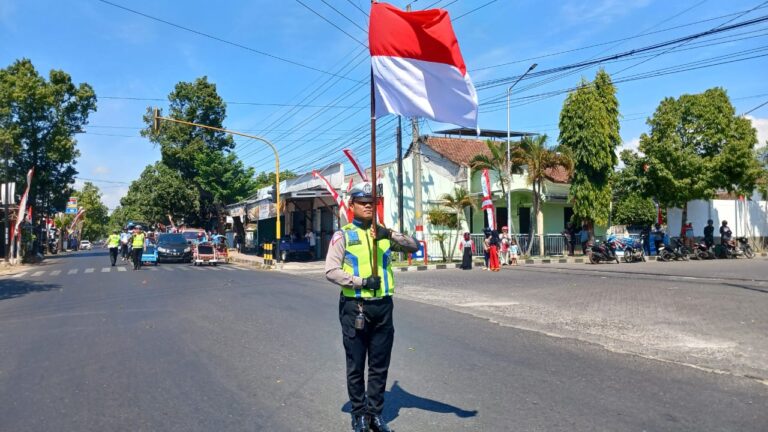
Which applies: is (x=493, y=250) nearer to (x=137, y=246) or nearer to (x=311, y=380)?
(x=137, y=246)

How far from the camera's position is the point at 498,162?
27469 millimetres

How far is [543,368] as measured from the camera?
21.3ft

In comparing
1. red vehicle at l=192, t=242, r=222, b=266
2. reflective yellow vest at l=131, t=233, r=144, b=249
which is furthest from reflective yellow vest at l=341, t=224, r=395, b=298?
red vehicle at l=192, t=242, r=222, b=266

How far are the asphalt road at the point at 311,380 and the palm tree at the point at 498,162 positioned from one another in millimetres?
17788

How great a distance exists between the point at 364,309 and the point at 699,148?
91.5ft

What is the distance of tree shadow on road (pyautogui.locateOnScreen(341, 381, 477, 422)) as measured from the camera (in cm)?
487

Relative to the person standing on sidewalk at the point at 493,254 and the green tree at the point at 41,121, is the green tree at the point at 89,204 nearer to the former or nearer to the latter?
the green tree at the point at 41,121

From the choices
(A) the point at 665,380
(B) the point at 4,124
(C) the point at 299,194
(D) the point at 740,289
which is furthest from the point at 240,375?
(B) the point at 4,124

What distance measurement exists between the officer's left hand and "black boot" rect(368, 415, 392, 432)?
4.37 ft

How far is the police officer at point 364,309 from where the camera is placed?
4238 millimetres

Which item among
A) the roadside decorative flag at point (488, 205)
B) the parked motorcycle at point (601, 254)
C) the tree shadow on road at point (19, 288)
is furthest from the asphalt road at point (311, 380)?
the parked motorcycle at point (601, 254)

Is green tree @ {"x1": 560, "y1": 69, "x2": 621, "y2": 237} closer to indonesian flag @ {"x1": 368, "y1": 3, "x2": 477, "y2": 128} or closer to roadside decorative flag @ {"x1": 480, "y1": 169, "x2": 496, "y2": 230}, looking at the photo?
roadside decorative flag @ {"x1": 480, "y1": 169, "x2": 496, "y2": 230}

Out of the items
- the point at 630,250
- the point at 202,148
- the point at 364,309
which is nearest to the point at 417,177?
the point at 630,250

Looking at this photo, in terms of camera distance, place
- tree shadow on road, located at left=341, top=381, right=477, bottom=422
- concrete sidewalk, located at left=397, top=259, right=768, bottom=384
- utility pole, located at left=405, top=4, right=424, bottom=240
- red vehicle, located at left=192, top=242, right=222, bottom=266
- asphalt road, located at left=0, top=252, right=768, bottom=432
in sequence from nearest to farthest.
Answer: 1. asphalt road, located at left=0, top=252, right=768, bottom=432
2. tree shadow on road, located at left=341, top=381, right=477, bottom=422
3. concrete sidewalk, located at left=397, top=259, right=768, bottom=384
4. utility pole, located at left=405, top=4, right=424, bottom=240
5. red vehicle, located at left=192, top=242, right=222, bottom=266
